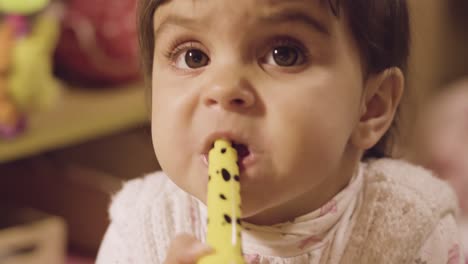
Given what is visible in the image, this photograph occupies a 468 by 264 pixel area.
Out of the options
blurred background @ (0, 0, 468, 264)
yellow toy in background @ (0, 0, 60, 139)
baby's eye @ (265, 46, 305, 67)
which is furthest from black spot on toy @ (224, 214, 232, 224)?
yellow toy in background @ (0, 0, 60, 139)

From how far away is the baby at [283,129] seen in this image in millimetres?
688

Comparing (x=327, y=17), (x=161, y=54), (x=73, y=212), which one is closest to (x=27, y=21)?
(x=73, y=212)

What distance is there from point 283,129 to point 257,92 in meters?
0.04

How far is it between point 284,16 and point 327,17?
0.15 feet

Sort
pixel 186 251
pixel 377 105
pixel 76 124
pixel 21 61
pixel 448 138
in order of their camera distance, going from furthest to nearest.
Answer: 1. pixel 448 138
2. pixel 76 124
3. pixel 21 61
4. pixel 377 105
5. pixel 186 251

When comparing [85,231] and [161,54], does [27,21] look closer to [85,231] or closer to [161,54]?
[85,231]

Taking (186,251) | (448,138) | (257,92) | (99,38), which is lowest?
(448,138)

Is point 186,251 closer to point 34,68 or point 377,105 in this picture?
point 377,105

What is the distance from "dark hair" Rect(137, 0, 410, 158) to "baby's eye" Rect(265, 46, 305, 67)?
0.17 ft

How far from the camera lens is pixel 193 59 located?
2.42 ft

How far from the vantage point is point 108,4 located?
175cm

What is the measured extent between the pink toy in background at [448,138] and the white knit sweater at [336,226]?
1.06 metres

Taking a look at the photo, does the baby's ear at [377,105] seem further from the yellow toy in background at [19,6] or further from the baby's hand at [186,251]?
the yellow toy in background at [19,6]

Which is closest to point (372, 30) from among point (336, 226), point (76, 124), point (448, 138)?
point (336, 226)
